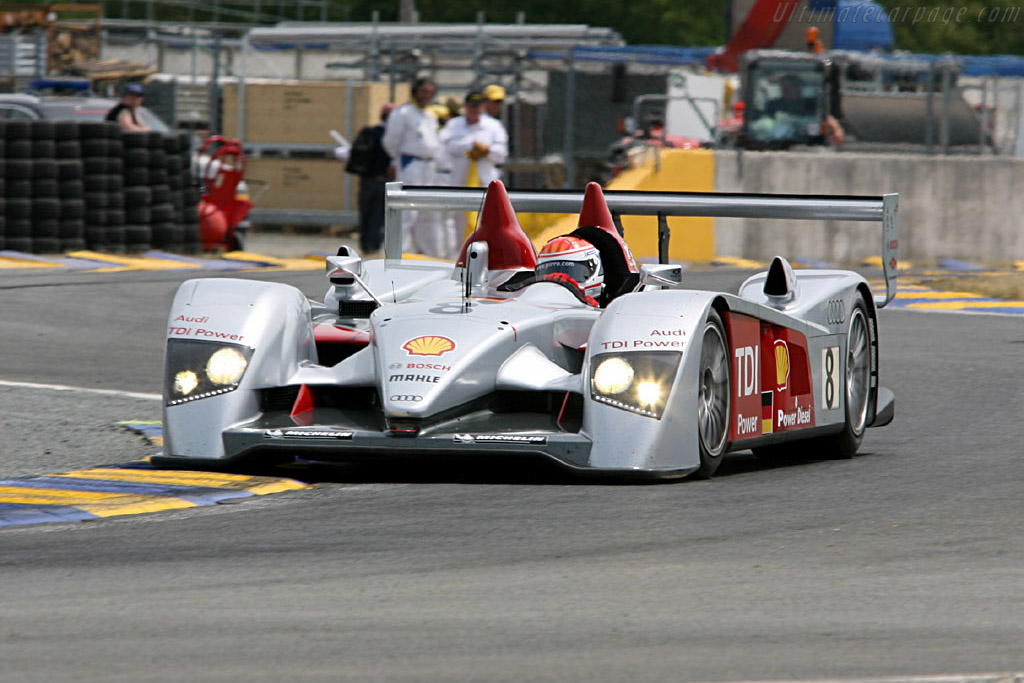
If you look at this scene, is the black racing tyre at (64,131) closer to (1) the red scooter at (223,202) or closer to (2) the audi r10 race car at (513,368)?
(1) the red scooter at (223,202)

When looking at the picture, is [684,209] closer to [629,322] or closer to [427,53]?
[629,322]

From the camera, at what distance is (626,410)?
23.0ft

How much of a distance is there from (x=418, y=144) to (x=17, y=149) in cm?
437

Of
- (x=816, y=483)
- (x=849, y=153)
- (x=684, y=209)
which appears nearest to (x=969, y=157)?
(x=849, y=153)

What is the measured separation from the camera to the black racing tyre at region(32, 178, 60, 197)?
1814 centimetres

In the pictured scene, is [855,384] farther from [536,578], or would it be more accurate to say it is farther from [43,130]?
[43,130]

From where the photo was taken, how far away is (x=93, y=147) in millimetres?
18562

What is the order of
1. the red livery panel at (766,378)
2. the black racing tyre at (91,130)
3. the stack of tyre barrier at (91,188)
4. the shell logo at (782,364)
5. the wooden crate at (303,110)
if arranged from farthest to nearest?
the wooden crate at (303,110), the black racing tyre at (91,130), the stack of tyre barrier at (91,188), the shell logo at (782,364), the red livery panel at (766,378)

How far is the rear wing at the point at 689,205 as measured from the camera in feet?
29.3

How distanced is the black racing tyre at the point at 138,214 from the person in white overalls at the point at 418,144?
281cm

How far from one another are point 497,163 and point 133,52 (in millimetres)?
22188

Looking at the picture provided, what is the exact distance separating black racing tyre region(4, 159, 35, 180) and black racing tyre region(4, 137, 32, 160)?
4cm

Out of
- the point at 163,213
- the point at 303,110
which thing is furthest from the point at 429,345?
the point at 303,110

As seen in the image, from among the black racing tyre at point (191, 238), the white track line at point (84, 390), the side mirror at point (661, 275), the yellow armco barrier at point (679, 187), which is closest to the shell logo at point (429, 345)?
the side mirror at point (661, 275)
